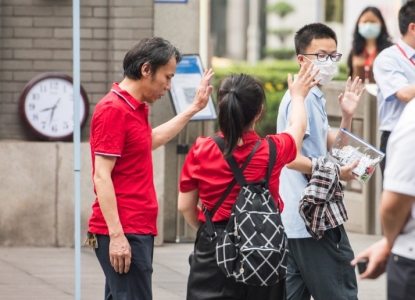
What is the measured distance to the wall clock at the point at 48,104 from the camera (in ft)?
30.0

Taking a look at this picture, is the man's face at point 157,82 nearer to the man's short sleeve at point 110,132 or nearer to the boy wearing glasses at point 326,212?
the man's short sleeve at point 110,132

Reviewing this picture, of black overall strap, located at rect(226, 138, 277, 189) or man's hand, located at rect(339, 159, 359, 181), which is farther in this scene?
man's hand, located at rect(339, 159, 359, 181)

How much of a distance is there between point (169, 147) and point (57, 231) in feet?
4.01

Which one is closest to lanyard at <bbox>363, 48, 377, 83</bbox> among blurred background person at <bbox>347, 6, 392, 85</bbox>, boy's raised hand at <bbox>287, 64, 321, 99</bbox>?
blurred background person at <bbox>347, 6, 392, 85</bbox>

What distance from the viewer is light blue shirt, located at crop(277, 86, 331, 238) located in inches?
219

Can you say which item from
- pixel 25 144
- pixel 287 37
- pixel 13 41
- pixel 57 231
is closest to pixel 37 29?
pixel 13 41

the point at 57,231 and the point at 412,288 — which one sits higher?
the point at 412,288

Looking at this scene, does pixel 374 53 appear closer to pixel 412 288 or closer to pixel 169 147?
pixel 169 147

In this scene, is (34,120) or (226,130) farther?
(34,120)

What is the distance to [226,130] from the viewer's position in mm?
4695

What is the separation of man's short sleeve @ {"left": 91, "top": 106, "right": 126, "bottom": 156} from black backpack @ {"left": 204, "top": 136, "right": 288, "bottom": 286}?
1.79 feet

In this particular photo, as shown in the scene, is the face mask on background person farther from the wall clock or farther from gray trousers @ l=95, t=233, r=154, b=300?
gray trousers @ l=95, t=233, r=154, b=300

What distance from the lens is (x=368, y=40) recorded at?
40.2ft

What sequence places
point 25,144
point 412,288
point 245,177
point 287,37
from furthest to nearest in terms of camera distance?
point 287,37
point 25,144
point 245,177
point 412,288
